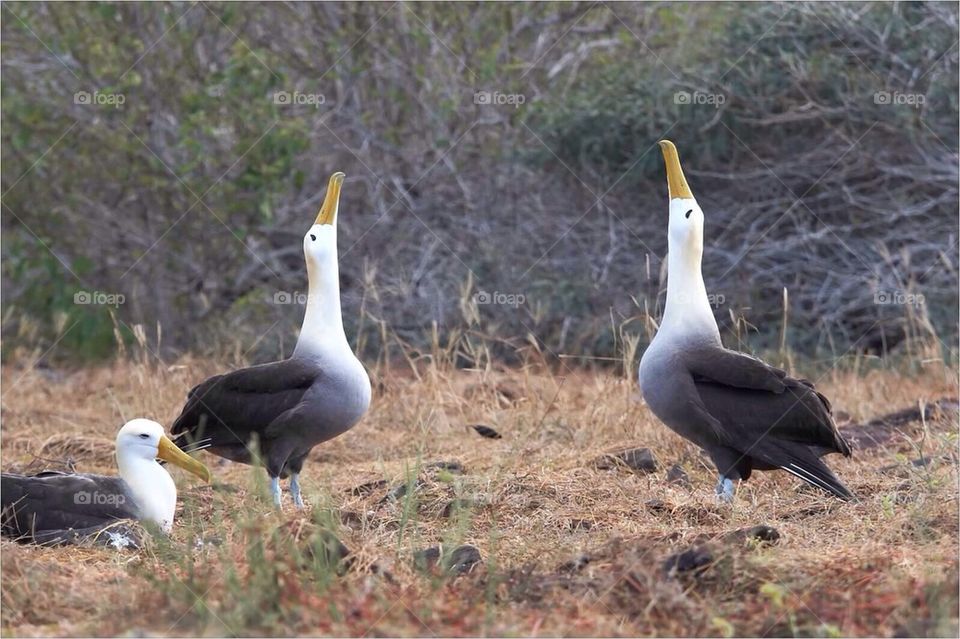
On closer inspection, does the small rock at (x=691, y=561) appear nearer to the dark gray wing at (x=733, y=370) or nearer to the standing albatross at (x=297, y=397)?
the dark gray wing at (x=733, y=370)

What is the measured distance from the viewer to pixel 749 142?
35.0 ft

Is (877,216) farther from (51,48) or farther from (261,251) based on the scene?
(51,48)

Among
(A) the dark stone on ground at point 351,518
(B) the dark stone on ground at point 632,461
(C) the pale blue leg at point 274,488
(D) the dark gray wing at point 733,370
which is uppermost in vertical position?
(D) the dark gray wing at point 733,370

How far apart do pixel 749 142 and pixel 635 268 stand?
1379 millimetres

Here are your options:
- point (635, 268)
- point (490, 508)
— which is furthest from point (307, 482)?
point (635, 268)

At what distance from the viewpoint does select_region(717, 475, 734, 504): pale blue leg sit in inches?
202

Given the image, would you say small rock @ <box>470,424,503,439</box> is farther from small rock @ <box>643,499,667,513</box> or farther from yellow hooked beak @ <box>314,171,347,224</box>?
small rock @ <box>643,499,667,513</box>

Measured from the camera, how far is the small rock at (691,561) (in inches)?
146
